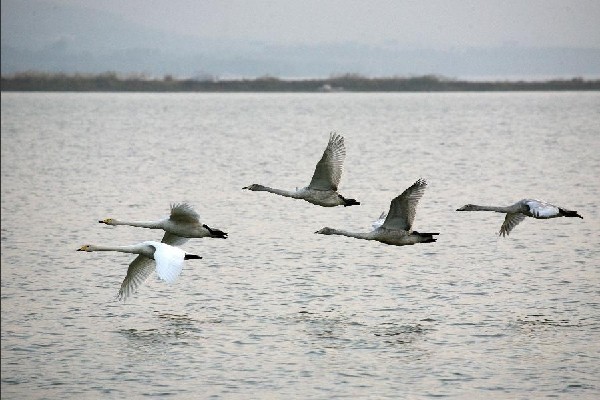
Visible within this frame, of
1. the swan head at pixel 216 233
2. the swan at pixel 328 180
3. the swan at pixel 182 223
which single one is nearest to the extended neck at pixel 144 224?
the swan at pixel 182 223

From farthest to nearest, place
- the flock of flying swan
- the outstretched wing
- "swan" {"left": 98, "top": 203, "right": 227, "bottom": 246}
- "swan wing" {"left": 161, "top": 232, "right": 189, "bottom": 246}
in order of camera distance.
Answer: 1. "swan wing" {"left": 161, "top": 232, "right": 189, "bottom": 246}
2. "swan" {"left": 98, "top": 203, "right": 227, "bottom": 246}
3. the outstretched wing
4. the flock of flying swan

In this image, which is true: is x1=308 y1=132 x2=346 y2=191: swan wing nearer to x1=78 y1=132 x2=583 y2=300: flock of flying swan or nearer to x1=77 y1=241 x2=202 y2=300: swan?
x1=78 y1=132 x2=583 y2=300: flock of flying swan

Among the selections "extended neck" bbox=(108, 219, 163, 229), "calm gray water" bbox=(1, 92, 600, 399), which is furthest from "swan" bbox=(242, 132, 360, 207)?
"extended neck" bbox=(108, 219, 163, 229)

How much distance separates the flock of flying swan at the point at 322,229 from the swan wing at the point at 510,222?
17 millimetres

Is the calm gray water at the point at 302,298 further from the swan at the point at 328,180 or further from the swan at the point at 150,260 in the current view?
the swan at the point at 328,180

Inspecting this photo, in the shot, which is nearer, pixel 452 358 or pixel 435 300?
pixel 452 358

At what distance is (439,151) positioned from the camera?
205 ft

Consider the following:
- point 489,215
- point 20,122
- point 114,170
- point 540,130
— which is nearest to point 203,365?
point 489,215

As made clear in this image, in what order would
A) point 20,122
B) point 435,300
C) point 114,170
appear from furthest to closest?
point 20,122 < point 114,170 < point 435,300

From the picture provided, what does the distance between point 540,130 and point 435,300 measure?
213 feet

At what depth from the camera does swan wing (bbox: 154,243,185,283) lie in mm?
15688

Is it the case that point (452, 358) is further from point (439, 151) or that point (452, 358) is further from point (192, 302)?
point (439, 151)

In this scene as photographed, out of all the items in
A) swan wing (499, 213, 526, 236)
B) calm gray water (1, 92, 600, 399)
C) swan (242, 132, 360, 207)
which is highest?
swan (242, 132, 360, 207)

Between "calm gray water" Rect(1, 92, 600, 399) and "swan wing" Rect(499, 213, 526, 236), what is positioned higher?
"swan wing" Rect(499, 213, 526, 236)
